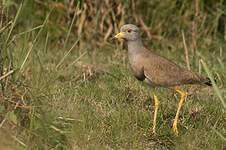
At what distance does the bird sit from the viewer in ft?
12.9

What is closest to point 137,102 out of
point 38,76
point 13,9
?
point 38,76

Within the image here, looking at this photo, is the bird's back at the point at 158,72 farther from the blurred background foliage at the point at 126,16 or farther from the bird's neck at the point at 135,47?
the blurred background foliage at the point at 126,16

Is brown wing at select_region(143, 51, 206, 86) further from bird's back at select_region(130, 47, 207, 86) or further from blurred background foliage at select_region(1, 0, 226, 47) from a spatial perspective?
blurred background foliage at select_region(1, 0, 226, 47)

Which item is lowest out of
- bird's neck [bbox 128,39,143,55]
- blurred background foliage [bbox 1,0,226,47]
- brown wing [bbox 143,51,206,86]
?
blurred background foliage [bbox 1,0,226,47]

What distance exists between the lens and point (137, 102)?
4215 mm

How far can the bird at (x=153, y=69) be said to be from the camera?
393cm

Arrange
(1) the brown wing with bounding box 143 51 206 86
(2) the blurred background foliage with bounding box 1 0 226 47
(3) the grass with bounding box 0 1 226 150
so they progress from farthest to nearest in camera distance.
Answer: (2) the blurred background foliage with bounding box 1 0 226 47 → (1) the brown wing with bounding box 143 51 206 86 → (3) the grass with bounding box 0 1 226 150

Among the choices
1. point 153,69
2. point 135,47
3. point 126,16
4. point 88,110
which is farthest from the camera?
point 126,16

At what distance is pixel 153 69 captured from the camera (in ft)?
12.9

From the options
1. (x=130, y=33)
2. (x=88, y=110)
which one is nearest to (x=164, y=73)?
(x=130, y=33)

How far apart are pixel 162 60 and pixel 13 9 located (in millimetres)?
3324

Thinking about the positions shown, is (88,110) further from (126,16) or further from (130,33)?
(126,16)

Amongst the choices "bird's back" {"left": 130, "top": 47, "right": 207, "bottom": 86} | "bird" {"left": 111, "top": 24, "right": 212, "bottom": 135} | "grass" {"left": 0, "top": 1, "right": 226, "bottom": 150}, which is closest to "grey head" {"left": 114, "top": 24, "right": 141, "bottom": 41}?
"bird" {"left": 111, "top": 24, "right": 212, "bottom": 135}

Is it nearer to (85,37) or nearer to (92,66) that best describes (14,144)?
(92,66)
